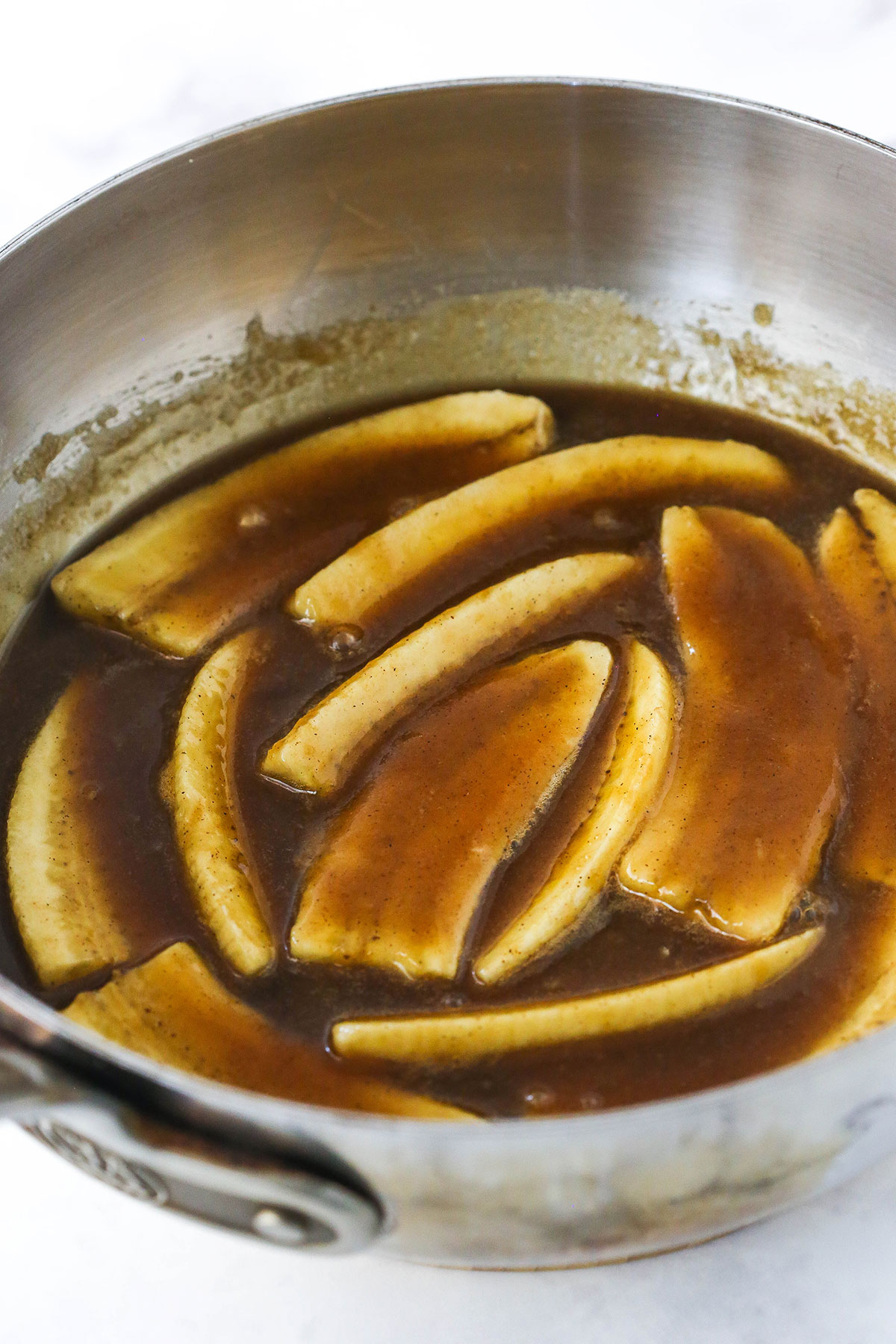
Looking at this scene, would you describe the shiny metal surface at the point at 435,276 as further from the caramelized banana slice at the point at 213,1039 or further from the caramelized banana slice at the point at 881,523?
the caramelized banana slice at the point at 213,1039

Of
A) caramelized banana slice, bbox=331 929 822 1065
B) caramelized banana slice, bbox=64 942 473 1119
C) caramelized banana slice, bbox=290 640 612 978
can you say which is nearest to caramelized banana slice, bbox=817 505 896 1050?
caramelized banana slice, bbox=331 929 822 1065

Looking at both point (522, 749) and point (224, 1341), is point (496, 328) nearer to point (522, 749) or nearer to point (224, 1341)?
point (522, 749)

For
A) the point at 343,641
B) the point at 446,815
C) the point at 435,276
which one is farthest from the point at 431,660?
the point at 435,276

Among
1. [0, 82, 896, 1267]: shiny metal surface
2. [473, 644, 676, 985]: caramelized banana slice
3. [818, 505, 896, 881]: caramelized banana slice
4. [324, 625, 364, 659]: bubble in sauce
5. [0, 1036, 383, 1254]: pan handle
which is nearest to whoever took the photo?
[0, 1036, 383, 1254]: pan handle

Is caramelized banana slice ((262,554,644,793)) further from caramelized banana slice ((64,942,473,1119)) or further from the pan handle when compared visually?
the pan handle

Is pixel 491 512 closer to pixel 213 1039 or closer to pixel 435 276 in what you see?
pixel 435 276
